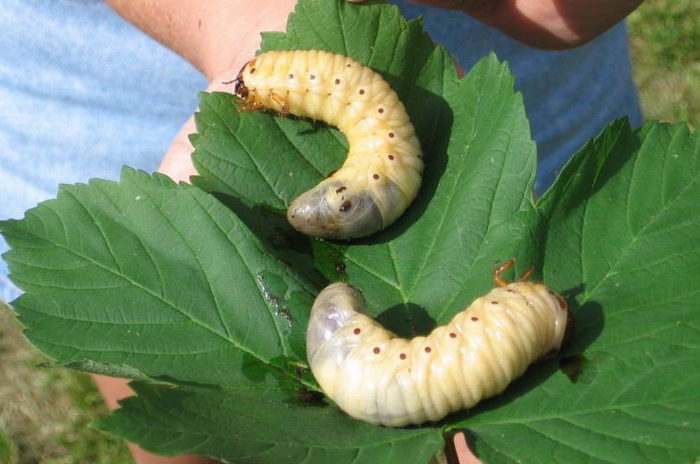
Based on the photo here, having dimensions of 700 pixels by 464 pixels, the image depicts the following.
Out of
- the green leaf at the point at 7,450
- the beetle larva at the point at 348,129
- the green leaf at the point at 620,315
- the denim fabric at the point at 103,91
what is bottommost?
the green leaf at the point at 620,315

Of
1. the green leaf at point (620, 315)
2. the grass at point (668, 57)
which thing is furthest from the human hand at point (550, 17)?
the grass at point (668, 57)

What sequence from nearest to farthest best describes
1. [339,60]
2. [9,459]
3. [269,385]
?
[269,385]
[339,60]
[9,459]

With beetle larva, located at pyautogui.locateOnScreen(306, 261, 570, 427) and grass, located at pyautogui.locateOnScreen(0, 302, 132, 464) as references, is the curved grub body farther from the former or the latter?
grass, located at pyautogui.locateOnScreen(0, 302, 132, 464)

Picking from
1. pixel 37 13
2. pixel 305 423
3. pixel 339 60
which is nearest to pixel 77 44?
pixel 37 13

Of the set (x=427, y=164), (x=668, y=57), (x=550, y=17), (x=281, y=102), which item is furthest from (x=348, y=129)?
(x=668, y=57)

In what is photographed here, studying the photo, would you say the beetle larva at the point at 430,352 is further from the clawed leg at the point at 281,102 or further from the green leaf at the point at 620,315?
the clawed leg at the point at 281,102

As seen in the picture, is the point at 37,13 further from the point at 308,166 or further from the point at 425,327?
the point at 425,327
